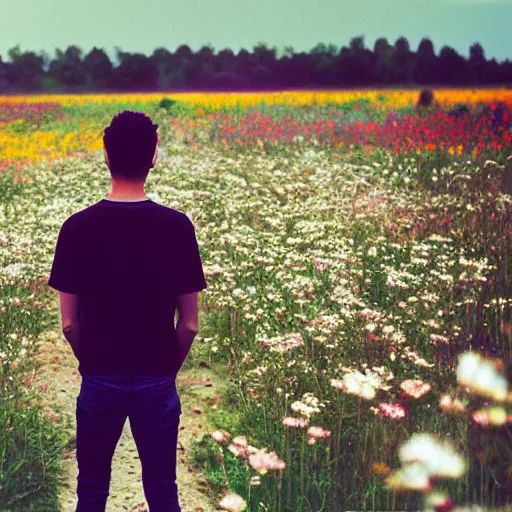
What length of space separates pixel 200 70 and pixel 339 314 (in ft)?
87.5

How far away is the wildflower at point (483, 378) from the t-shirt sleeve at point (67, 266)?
205 centimetres

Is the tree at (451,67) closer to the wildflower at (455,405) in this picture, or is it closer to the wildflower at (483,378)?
the wildflower at (483,378)

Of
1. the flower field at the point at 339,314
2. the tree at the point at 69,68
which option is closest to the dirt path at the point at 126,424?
the flower field at the point at 339,314

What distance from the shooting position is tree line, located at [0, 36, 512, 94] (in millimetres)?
24891

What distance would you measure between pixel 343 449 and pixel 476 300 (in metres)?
1.95

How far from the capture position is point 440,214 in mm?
8055

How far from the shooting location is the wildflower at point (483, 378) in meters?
3.48

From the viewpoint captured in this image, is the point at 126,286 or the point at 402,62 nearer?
the point at 126,286

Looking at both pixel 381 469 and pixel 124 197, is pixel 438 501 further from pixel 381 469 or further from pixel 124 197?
pixel 124 197

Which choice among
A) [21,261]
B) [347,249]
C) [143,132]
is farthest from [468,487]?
[21,261]

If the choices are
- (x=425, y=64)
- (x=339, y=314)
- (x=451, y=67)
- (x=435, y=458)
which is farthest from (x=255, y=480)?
(x=425, y=64)

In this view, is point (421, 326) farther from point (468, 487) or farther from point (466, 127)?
point (466, 127)

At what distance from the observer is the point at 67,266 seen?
2.52 m

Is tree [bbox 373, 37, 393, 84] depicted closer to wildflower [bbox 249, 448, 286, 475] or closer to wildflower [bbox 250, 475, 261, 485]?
wildflower [bbox 250, 475, 261, 485]
